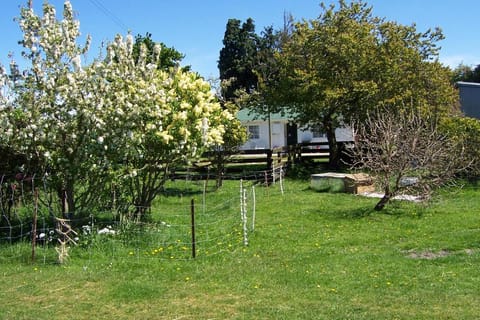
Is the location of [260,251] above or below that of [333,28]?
below

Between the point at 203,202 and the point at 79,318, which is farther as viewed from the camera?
the point at 203,202

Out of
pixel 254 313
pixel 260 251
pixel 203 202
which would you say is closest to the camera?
pixel 254 313

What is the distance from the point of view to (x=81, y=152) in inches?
374

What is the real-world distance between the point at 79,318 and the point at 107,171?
4.23m

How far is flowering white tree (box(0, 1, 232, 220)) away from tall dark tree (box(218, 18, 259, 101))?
40566 mm

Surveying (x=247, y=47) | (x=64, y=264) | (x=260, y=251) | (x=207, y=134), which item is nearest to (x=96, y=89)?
(x=207, y=134)

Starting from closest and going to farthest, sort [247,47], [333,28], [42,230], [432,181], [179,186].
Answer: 1. [42,230]
2. [432,181]
3. [179,186]
4. [333,28]
5. [247,47]

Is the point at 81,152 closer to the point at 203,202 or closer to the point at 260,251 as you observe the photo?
the point at 260,251

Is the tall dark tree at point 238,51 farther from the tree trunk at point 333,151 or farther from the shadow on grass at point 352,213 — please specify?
the shadow on grass at point 352,213

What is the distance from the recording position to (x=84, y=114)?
9.15 m

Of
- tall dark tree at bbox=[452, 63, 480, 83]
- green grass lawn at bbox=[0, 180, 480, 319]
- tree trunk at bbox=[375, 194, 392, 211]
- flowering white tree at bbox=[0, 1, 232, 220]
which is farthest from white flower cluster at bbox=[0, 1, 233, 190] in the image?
tall dark tree at bbox=[452, 63, 480, 83]

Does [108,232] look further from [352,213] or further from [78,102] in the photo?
[352,213]

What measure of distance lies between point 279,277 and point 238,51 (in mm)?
47872

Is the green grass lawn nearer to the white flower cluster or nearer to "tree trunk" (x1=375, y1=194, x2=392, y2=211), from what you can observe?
"tree trunk" (x1=375, y1=194, x2=392, y2=211)
